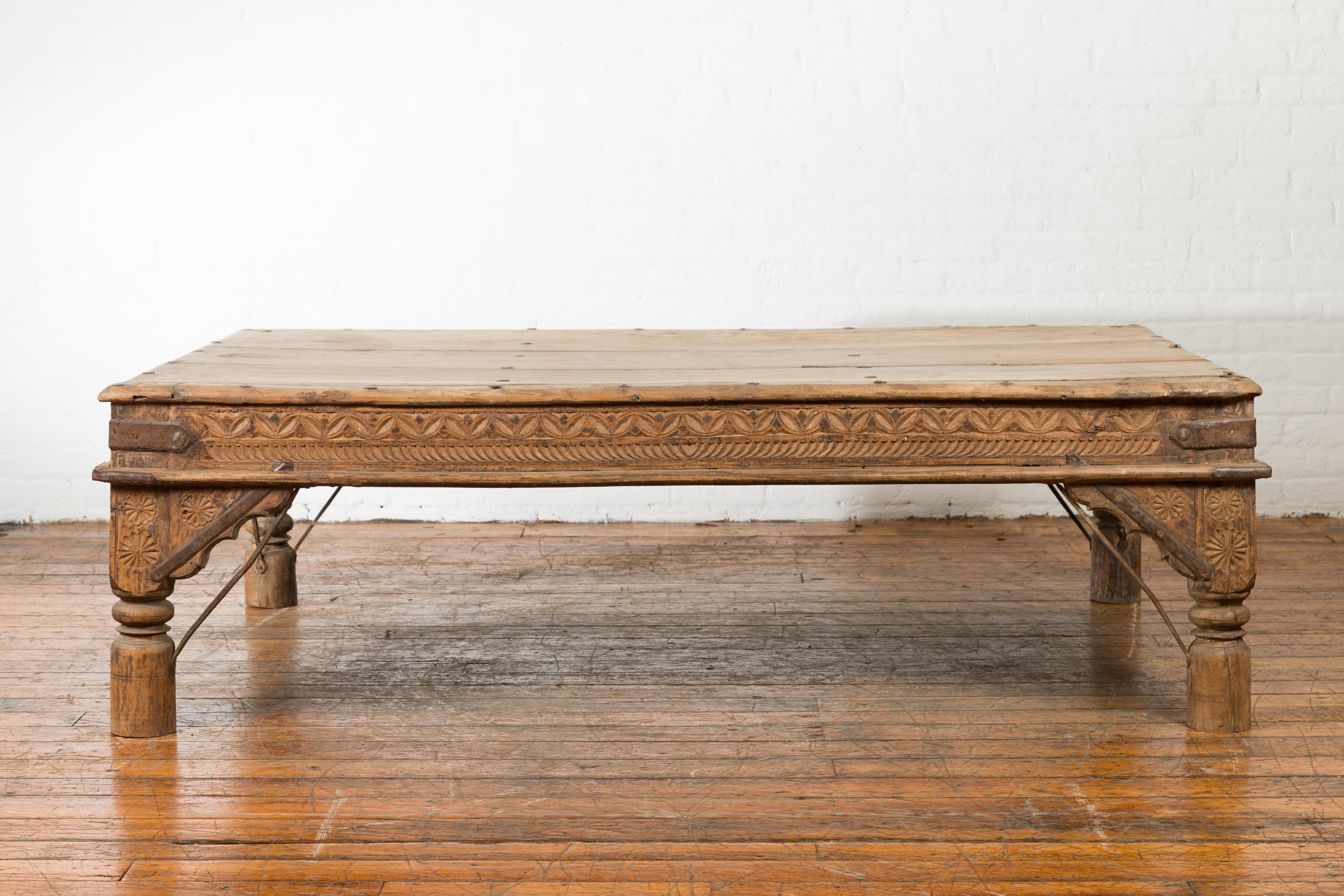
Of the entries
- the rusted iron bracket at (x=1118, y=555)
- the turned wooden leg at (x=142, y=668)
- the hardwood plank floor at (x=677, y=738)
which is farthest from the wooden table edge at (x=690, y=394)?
the hardwood plank floor at (x=677, y=738)

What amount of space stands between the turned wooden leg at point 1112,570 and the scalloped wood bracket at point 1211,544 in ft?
2.24

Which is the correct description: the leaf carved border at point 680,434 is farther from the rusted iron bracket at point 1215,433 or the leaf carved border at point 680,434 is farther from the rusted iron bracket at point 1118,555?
the rusted iron bracket at point 1118,555

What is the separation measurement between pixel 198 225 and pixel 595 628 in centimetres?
199

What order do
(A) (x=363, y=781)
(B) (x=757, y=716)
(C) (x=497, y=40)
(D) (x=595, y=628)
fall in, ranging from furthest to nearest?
(C) (x=497, y=40) < (D) (x=595, y=628) < (B) (x=757, y=716) < (A) (x=363, y=781)

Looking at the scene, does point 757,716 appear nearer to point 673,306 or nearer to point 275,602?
point 275,602

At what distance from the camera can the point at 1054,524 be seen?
4.18 meters

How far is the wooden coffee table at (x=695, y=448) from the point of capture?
2422 mm

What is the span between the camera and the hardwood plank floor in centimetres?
202

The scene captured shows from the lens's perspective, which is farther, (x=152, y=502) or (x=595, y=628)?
(x=595, y=628)

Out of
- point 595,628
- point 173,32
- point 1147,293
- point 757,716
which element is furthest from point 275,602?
point 1147,293

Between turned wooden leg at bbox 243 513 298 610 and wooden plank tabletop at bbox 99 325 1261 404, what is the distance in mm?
530

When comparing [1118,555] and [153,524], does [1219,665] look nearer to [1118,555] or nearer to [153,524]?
[1118,555]

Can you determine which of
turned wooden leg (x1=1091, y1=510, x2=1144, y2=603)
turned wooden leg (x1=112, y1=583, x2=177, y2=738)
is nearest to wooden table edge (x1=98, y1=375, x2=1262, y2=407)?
turned wooden leg (x1=112, y1=583, x2=177, y2=738)

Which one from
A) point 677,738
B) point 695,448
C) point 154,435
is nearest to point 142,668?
point 154,435
